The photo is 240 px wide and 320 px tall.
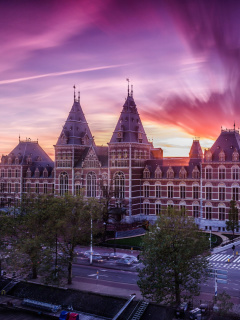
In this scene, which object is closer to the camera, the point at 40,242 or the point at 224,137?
the point at 40,242

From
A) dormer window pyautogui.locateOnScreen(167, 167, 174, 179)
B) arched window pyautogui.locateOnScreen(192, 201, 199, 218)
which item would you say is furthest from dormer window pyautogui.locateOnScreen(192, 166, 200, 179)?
arched window pyautogui.locateOnScreen(192, 201, 199, 218)

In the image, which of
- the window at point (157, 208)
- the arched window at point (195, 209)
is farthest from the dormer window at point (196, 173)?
the window at point (157, 208)

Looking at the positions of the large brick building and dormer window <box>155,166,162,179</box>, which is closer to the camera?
the large brick building

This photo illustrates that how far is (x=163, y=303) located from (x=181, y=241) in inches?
284

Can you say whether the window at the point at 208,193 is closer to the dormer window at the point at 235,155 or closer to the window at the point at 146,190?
the dormer window at the point at 235,155

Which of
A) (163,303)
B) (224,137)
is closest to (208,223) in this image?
(224,137)

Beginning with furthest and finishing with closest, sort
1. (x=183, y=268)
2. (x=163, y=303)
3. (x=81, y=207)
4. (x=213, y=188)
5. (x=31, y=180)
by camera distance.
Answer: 1. (x=31, y=180)
2. (x=213, y=188)
3. (x=81, y=207)
4. (x=163, y=303)
5. (x=183, y=268)

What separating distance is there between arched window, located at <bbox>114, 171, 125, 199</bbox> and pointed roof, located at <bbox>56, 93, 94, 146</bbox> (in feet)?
45.0

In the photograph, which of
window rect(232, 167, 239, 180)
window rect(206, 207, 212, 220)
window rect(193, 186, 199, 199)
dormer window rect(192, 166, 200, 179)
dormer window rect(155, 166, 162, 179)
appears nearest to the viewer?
window rect(232, 167, 239, 180)

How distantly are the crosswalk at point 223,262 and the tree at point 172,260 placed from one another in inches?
576

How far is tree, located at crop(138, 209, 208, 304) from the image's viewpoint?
3716 centimetres

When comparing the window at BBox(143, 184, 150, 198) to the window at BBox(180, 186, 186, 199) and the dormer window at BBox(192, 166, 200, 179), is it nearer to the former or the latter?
the window at BBox(180, 186, 186, 199)

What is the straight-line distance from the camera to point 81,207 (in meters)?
52.5

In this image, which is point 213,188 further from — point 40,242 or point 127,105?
point 40,242
